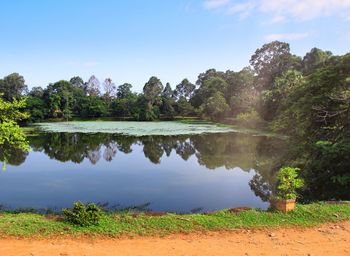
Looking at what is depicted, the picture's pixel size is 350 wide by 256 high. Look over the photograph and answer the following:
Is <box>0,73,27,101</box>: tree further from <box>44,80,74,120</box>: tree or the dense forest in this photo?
<box>44,80,74,120</box>: tree

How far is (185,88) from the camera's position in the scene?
4178 inches

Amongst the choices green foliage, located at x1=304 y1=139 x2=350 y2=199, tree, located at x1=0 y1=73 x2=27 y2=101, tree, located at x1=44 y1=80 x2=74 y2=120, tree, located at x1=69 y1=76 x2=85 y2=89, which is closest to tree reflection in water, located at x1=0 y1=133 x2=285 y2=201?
green foliage, located at x1=304 y1=139 x2=350 y2=199

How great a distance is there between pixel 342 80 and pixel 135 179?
1125 cm

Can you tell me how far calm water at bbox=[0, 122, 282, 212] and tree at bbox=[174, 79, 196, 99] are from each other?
7350cm

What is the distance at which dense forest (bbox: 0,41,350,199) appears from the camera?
14.1 meters

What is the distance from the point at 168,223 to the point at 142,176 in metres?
11.3

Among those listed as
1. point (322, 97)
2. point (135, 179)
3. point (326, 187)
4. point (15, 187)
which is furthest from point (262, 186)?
point (15, 187)

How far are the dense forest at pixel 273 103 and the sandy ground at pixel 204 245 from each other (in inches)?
216

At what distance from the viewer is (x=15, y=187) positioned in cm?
1752

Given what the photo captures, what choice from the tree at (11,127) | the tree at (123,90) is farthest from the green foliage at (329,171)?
the tree at (123,90)

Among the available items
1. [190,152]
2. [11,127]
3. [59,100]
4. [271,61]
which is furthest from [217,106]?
[11,127]

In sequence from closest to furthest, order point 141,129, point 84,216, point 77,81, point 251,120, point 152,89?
point 84,216 → point 141,129 → point 251,120 → point 152,89 → point 77,81

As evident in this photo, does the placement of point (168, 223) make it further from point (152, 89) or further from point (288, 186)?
point (152, 89)

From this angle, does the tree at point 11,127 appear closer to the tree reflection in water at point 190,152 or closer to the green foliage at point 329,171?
the tree reflection in water at point 190,152
